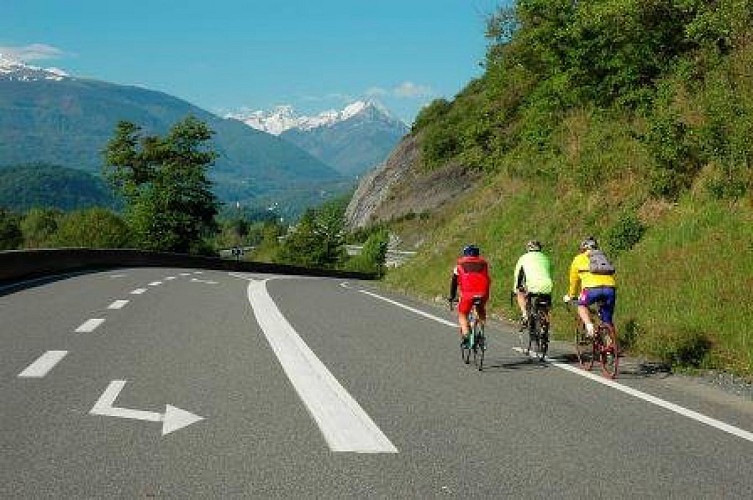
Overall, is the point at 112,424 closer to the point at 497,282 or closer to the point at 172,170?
the point at 497,282

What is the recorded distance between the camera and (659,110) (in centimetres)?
1942

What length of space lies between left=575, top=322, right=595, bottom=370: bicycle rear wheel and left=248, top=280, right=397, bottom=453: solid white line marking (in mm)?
3239

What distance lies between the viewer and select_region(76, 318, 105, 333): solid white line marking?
12177mm

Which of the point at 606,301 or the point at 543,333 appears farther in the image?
the point at 543,333

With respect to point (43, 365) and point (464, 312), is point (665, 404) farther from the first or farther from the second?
point (43, 365)

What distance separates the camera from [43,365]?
898 centimetres

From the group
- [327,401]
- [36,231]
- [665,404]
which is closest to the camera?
[327,401]

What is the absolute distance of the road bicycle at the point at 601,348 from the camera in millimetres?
9711

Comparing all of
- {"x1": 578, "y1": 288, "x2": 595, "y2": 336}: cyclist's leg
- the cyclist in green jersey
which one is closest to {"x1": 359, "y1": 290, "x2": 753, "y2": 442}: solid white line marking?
{"x1": 578, "y1": 288, "x2": 595, "y2": 336}: cyclist's leg

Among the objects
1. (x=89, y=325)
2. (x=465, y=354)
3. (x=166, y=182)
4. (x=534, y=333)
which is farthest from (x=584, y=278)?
(x=166, y=182)

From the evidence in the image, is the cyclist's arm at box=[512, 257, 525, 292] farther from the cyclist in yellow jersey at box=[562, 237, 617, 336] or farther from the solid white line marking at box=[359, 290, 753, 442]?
the cyclist in yellow jersey at box=[562, 237, 617, 336]

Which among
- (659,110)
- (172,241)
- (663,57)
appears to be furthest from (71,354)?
(172,241)

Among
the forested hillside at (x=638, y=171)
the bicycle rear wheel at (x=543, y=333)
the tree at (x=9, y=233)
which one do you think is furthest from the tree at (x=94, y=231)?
the bicycle rear wheel at (x=543, y=333)

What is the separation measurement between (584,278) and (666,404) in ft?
8.22
